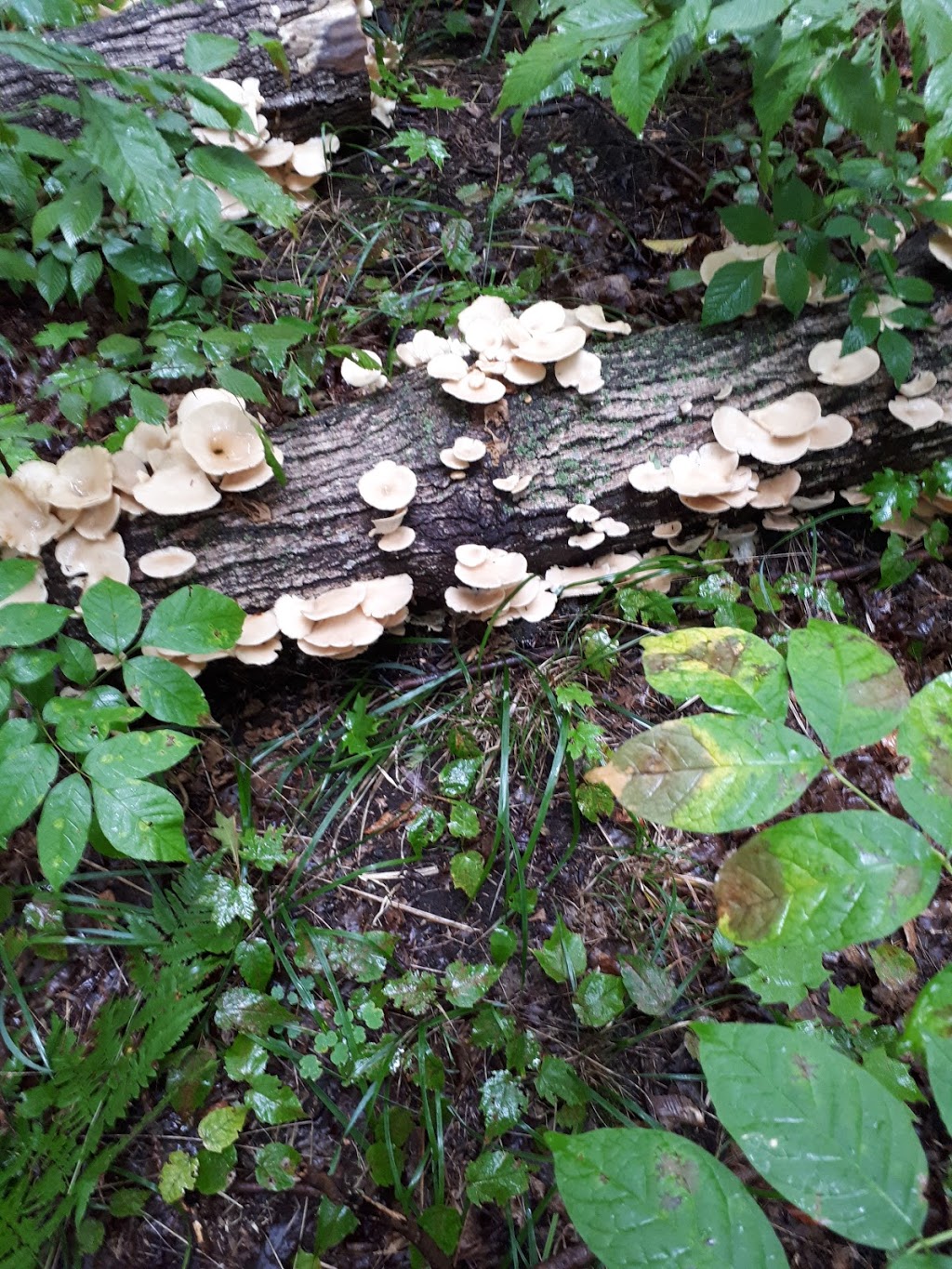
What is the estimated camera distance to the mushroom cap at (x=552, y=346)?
3.34 metres

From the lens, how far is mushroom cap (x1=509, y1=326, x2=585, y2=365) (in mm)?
3336

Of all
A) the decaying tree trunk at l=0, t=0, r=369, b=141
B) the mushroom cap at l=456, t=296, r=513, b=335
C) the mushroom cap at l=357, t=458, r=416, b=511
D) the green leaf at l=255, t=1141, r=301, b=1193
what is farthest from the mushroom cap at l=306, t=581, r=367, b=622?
the decaying tree trunk at l=0, t=0, r=369, b=141

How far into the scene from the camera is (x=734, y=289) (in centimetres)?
344

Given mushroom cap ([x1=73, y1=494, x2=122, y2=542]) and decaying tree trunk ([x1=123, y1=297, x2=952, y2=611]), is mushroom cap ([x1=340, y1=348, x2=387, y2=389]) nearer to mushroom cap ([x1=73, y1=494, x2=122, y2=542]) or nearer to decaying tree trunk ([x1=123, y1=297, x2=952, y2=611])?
decaying tree trunk ([x1=123, y1=297, x2=952, y2=611])

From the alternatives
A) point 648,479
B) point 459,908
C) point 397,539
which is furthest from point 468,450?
point 459,908

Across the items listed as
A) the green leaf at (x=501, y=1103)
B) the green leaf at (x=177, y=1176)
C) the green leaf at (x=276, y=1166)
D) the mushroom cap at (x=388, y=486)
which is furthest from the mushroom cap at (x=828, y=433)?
the green leaf at (x=177, y=1176)

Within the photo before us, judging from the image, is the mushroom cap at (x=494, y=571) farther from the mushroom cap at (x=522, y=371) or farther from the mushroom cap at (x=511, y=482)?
the mushroom cap at (x=522, y=371)

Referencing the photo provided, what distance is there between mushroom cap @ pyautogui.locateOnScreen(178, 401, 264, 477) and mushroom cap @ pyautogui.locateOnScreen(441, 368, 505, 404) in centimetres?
88

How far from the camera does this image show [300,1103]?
254 cm

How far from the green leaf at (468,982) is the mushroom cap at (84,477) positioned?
7.48 feet

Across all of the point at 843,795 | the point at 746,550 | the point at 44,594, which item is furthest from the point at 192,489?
the point at 843,795

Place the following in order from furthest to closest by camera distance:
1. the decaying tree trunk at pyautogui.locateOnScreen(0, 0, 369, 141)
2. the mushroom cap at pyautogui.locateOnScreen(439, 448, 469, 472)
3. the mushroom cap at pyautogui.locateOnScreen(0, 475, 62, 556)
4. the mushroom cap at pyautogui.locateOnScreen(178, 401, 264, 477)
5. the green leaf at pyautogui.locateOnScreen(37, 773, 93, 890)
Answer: the decaying tree trunk at pyautogui.locateOnScreen(0, 0, 369, 141) < the mushroom cap at pyautogui.locateOnScreen(439, 448, 469, 472) < the mushroom cap at pyautogui.locateOnScreen(178, 401, 264, 477) < the mushroom cap at pyautogui.locateOnScreen(0, 475, 62, 556) < the green leaf at pyautogui.locateOnScreen(37, 773, 93, 890)

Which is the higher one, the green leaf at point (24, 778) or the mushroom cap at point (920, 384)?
the mushroom cap at point (920, 384)

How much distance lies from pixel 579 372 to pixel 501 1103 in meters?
2.94
